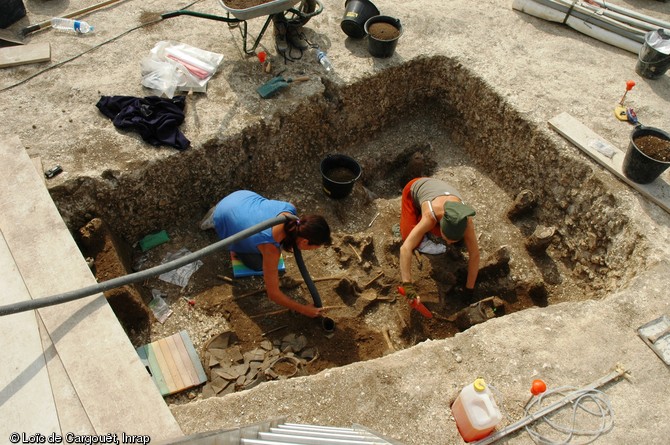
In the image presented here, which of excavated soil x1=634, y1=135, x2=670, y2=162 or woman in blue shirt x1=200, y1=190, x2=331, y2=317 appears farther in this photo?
excavated soil x1=634, y1=135, x2=670, y2=162

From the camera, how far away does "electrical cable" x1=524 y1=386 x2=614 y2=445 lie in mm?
3230

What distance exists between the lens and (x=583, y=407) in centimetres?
338

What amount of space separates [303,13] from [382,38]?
3.45 ft

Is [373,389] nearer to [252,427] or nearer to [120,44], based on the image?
[252,427]

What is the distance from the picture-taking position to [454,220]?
4148mm

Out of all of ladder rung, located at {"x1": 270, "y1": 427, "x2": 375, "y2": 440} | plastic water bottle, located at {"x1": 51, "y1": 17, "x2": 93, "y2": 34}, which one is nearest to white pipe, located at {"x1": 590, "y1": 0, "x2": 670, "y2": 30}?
ladder rung, located at {"x1": 270, "y1": 427, "x2": 375, "y2": 440}

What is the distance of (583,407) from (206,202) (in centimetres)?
417

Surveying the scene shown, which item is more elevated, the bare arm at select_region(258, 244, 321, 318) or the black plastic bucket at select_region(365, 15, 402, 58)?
the black plastic bucket at select_region(365, 15, 402, 58)

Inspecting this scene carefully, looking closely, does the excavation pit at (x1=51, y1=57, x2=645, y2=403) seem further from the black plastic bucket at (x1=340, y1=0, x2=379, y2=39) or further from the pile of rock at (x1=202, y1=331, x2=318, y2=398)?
the black plastic bucket at (x1=340, y1=0, x2=379, y2=39)

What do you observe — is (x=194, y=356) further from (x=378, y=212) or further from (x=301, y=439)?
(x=378, y=212)

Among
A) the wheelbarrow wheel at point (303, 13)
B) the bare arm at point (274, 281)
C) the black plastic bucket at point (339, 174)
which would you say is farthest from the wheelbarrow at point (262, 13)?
the bare arm at point (274, 281)

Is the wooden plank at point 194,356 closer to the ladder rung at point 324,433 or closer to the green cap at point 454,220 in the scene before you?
the ladder rung at point 324,433

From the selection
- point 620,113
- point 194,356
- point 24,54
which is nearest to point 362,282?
point 194,356

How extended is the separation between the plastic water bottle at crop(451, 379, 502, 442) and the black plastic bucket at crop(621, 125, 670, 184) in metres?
2.96
